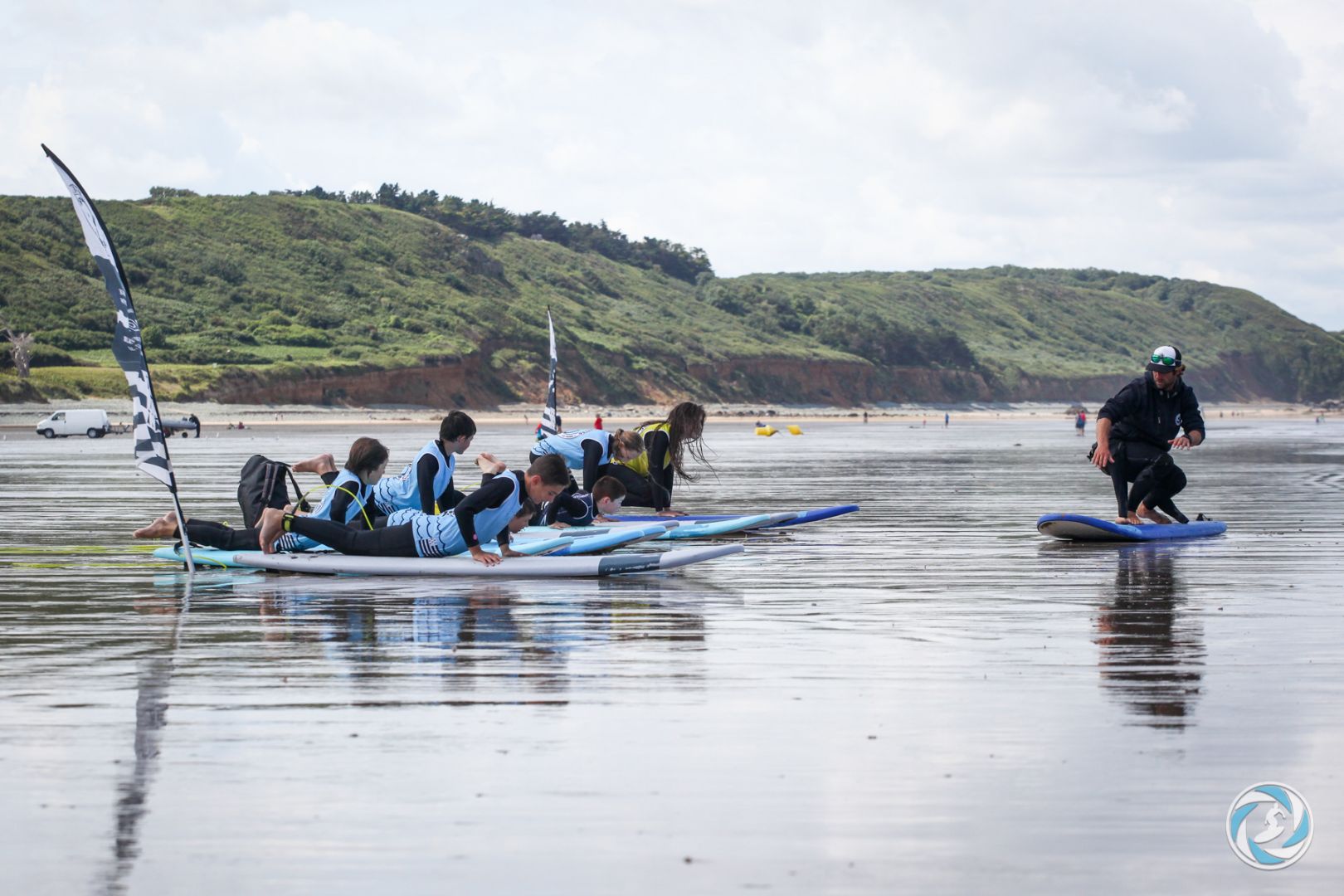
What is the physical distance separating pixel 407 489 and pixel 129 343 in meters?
2.16

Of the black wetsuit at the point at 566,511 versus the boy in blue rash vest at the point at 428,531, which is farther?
the black wetsuit at the point at 566,511

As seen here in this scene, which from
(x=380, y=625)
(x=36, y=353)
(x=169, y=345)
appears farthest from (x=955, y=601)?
(x=169, y=345)

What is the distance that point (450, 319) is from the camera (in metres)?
99.6

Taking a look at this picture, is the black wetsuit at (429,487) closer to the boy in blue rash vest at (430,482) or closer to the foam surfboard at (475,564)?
the boy in blue rash vest at (430,482)

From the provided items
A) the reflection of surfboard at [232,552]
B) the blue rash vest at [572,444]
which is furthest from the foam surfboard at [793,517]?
the reflection of surfboard at [232,552]

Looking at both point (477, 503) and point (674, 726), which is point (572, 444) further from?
point (674, 726)

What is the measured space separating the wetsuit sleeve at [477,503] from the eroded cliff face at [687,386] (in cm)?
6490

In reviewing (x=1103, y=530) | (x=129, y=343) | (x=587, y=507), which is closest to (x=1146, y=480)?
(x=1103, y=530)

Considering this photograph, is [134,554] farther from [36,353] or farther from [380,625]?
[36,353]

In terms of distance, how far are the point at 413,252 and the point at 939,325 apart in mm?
63779

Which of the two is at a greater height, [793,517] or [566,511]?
[566,511]

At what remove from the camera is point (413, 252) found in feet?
377

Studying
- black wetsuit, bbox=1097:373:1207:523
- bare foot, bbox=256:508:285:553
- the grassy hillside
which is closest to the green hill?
the grassy hillside

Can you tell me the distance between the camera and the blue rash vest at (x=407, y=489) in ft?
37.8
